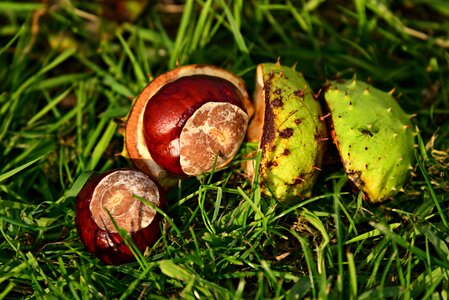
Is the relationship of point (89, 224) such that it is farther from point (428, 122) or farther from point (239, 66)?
point (428, 122)

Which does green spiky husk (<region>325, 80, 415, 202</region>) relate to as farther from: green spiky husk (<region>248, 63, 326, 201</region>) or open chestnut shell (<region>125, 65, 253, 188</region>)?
open chestnut shell (<region>125, 65, 253, 188</region>)

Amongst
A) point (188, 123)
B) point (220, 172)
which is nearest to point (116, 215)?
point (188, 123)

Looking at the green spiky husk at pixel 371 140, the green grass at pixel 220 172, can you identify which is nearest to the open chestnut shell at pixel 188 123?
the green grass at pixel 220 172

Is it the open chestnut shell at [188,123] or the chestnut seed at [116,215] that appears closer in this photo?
the chestnut seed at [116,215]

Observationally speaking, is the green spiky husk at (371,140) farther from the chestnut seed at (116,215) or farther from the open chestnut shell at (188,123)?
the chestnut seed at (116,215)

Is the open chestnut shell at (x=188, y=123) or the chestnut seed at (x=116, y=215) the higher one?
the open chestnut shell at (x=188, y=123)

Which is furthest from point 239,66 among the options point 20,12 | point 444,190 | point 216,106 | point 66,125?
point 20,12
